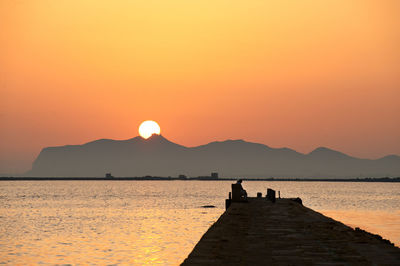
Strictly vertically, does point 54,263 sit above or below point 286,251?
below

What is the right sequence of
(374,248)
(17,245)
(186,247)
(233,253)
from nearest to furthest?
(233,253)
(374,248)
(186,247)
(17,245)

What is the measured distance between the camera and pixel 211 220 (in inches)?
2395

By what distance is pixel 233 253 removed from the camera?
19422 millimetres

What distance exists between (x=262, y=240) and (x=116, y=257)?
12133mm

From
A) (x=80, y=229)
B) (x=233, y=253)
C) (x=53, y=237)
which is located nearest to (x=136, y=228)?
(x=80, y=229)

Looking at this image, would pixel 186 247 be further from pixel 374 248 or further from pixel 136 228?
pixel 374 248

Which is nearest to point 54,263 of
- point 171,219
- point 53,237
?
point 53,237

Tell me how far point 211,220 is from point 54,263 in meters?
31.8

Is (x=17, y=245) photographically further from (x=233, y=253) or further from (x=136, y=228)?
(x=233, y=253)

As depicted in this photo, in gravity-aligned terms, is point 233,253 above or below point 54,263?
above

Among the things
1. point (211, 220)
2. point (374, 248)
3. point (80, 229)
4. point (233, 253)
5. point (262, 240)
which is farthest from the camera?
point (211, 220)

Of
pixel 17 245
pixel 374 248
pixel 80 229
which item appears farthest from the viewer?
pixel 80 229

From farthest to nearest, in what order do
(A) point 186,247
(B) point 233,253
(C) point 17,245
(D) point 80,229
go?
(D) point 80,229 → (C) point 17,245 → (A) point 186,247 → (B) point 233,253

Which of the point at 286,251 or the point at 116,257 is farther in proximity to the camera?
the point at 116,257
